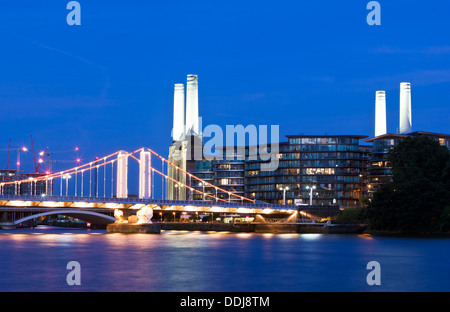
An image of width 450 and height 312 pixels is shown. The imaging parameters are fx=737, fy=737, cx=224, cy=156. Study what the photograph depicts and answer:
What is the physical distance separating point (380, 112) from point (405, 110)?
5588 millimetres

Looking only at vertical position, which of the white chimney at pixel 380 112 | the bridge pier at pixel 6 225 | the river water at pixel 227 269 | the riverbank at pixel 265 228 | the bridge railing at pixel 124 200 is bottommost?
the bridge pier at pixel 6 225

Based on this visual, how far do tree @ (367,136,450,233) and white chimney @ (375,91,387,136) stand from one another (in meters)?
74.3

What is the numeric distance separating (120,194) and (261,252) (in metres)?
47.1

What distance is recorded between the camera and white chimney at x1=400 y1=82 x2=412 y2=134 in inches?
6265

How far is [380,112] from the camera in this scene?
16188 cm

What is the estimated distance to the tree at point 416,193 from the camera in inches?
3083

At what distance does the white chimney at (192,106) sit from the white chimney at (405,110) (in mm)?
52932

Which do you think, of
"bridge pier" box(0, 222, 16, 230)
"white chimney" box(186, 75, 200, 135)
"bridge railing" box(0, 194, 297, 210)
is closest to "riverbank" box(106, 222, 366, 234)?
"bridge railing" box(0, 194, 297, 210)
